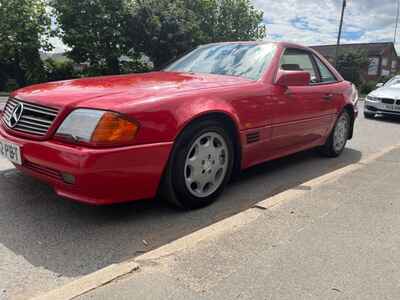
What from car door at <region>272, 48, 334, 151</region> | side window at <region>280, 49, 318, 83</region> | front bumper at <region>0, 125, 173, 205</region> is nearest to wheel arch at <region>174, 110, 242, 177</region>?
front bumper at <region>0, 125, 173, 205</region>

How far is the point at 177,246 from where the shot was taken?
2.49 metres

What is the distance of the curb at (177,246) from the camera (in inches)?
78.5

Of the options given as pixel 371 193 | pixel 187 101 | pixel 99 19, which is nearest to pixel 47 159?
pixel 187 101

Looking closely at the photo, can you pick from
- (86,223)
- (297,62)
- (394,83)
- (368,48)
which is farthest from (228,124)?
(368,48)

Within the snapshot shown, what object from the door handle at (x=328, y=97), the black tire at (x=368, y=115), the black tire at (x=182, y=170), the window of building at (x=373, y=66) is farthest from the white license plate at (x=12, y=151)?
the window of building at (x=373, y=66)

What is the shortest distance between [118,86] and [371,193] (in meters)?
2.48

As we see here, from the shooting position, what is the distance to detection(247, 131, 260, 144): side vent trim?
3496 millimetres

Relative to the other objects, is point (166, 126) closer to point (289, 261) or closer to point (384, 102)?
point (289, 261)

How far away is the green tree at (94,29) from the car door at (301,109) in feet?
69.8

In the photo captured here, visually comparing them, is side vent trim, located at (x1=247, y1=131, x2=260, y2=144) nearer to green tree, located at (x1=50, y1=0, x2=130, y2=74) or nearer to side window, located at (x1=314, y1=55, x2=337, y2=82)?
side window, located at (x1=314, y1=55, x2=337, y2=82)

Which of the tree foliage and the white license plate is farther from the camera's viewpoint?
the tree foliage

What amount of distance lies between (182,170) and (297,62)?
227cm

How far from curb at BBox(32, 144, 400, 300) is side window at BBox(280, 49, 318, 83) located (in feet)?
4.05

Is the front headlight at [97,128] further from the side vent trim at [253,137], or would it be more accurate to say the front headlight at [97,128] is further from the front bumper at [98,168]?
the side vent trim at [253,137]
